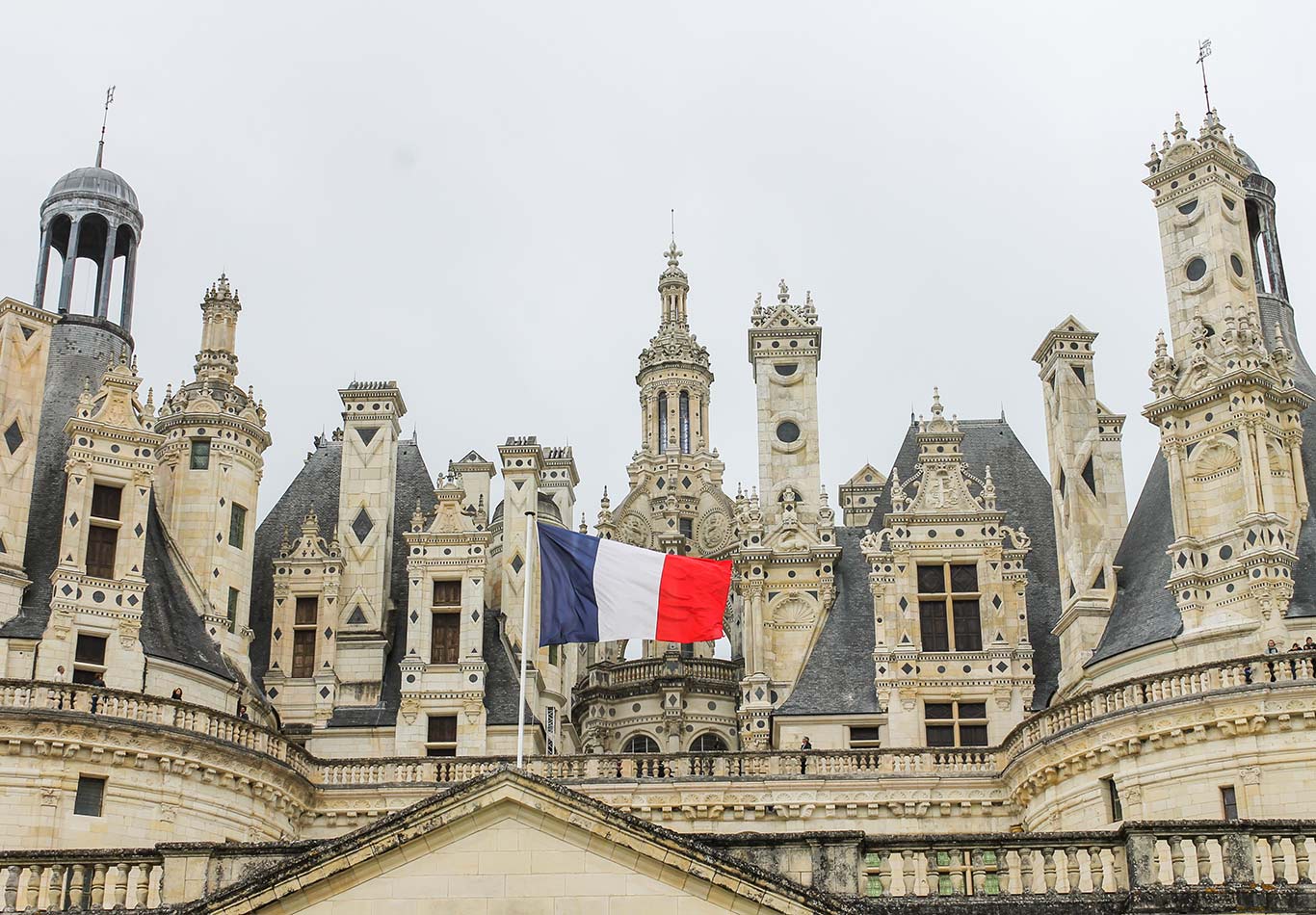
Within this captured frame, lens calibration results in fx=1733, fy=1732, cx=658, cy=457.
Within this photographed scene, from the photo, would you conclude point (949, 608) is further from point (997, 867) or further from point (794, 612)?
point (997, 867)

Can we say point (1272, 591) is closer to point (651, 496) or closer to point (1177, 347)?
point (1177, 347)

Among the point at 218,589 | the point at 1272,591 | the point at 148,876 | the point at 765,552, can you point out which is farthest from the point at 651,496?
the point at 148,876

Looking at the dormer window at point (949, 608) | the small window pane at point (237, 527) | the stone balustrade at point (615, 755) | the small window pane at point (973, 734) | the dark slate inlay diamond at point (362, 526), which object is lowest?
the stone balustrade at point (615, 755)

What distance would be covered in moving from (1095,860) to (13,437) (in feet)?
81.7

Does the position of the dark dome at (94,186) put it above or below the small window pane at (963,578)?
above

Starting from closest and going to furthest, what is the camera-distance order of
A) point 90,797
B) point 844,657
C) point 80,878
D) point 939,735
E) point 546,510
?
point 80,878
point 90,797
point 939,735
point 844,657
point 546,510

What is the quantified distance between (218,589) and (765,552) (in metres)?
12.3

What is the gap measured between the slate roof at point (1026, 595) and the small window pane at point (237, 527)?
507 inches

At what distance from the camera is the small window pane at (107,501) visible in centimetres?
3541

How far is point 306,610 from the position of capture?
133 feet

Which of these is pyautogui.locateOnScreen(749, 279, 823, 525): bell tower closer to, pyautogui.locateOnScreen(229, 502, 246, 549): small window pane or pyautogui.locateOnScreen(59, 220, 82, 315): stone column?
pyautogui.locateOnScreen(229, 502, 246, 549): small window pane

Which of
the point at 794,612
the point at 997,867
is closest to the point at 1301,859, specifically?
the point at 997,867

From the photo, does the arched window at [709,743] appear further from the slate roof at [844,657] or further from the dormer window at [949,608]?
the dormer window at [949,608]

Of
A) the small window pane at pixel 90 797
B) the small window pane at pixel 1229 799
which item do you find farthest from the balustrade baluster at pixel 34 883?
the small window pane at pixel 1229 799
